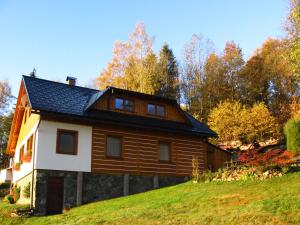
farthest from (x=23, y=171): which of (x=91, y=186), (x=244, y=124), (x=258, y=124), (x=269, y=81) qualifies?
(x=269, y=81)

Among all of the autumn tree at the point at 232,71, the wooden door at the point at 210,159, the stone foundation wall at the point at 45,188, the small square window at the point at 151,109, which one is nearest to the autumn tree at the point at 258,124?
the autumn tree at the point at 232,71

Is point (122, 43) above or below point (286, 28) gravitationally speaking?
above

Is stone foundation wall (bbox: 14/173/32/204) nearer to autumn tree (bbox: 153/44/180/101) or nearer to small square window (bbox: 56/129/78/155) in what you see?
small square window (bbox: 56/129/78/155)

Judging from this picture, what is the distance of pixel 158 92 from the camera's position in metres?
53.3

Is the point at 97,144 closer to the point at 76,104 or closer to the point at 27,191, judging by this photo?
the point at 76,104

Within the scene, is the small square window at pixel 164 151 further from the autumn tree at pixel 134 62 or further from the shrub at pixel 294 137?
the autumn tree at pixel 134 62

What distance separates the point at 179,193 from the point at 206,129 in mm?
10255

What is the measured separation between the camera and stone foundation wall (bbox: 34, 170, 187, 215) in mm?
21008

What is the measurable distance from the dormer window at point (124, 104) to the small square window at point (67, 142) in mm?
3699

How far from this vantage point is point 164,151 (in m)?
26.1

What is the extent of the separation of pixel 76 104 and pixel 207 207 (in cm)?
1191

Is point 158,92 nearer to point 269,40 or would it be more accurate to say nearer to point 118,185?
point 269,40

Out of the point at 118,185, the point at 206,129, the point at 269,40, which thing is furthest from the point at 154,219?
the point at 269,40

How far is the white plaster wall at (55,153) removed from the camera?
70.7 ft
